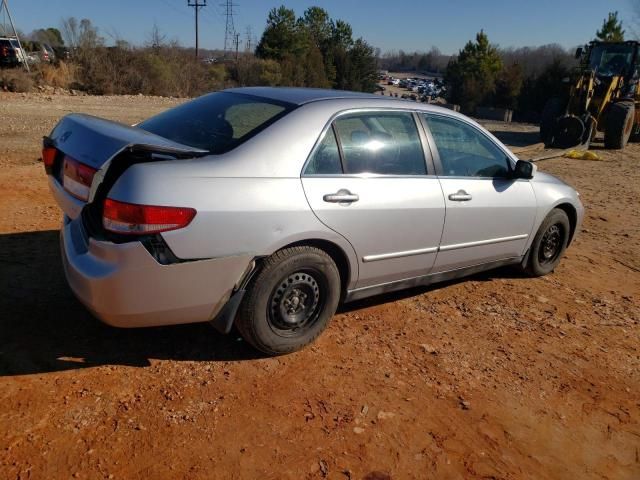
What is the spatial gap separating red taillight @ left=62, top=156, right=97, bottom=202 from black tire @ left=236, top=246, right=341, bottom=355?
40.4 inches

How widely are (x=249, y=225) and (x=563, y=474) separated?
6.61 feet

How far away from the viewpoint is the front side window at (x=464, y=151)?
156 inches

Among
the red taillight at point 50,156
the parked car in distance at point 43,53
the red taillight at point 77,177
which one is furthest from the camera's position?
the parked car in distance at point 43,53

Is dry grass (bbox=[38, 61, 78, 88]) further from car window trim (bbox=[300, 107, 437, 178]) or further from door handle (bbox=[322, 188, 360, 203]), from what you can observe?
door handle (bbox=[322, 188, 360, 203])

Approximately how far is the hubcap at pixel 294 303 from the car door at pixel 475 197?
1129mm

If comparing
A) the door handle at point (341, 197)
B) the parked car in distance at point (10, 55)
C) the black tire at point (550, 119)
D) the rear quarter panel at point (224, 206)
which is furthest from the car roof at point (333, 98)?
the parked car in distance at point (10, 55)

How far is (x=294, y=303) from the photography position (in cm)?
329

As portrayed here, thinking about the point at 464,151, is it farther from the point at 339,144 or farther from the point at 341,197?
the point at 341,197

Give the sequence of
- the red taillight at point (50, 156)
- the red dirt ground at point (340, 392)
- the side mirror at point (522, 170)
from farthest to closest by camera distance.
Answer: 1. the side mirror at point (522, 170)
2. the red taillight at point (50, 156)
3. the red dirt ground at point (340, 392)

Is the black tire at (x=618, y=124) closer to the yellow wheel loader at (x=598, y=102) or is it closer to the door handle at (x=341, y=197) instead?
the yellow wheel loader at (x=598, y=102)

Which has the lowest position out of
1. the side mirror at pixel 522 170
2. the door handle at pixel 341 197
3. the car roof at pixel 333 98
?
the door handle at pixel 341 197

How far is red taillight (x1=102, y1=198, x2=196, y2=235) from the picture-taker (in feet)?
8.55

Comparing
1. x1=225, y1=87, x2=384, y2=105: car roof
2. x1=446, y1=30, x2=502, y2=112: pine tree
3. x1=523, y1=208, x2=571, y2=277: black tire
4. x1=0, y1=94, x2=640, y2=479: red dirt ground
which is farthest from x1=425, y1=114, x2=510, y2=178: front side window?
x1=446, y1=30, x2=502, y2=112: pine tree

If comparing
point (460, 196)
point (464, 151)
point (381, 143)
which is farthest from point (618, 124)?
point (381, 143)
